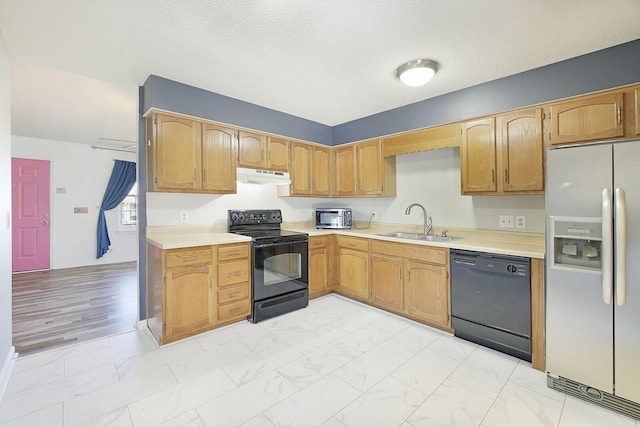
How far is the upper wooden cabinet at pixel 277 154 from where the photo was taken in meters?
3.49

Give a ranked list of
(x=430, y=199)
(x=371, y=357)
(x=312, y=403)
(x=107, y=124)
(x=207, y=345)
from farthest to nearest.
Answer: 1. (x=107, y=124)
2. (x=430, y=199)
3. (x=207, y=345)
4. (x=371, y=357)
5. (x=312, y=403)

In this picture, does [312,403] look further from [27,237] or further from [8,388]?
[27,237]

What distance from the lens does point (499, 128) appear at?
8.55 ft

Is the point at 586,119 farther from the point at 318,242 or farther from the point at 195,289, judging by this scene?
the point at 195,289

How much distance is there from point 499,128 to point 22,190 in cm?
752

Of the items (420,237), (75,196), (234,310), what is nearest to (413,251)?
(420,237)

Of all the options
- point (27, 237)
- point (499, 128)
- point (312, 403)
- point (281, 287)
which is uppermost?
point (499, 128)

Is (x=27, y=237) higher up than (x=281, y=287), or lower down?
higher up

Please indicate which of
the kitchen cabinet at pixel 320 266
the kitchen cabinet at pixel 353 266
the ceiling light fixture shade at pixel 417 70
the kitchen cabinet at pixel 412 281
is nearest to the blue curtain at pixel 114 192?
the kitchen cabinet at pixel 320 266

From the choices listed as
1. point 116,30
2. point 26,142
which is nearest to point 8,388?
point 116,30

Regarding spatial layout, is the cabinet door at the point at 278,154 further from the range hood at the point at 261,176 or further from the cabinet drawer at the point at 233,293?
the cabinet drawer at the point at 233,293

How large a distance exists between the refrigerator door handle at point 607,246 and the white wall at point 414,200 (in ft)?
3.12

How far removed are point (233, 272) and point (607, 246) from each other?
284 cm

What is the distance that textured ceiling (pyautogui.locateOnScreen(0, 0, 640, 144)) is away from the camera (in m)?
1.73
